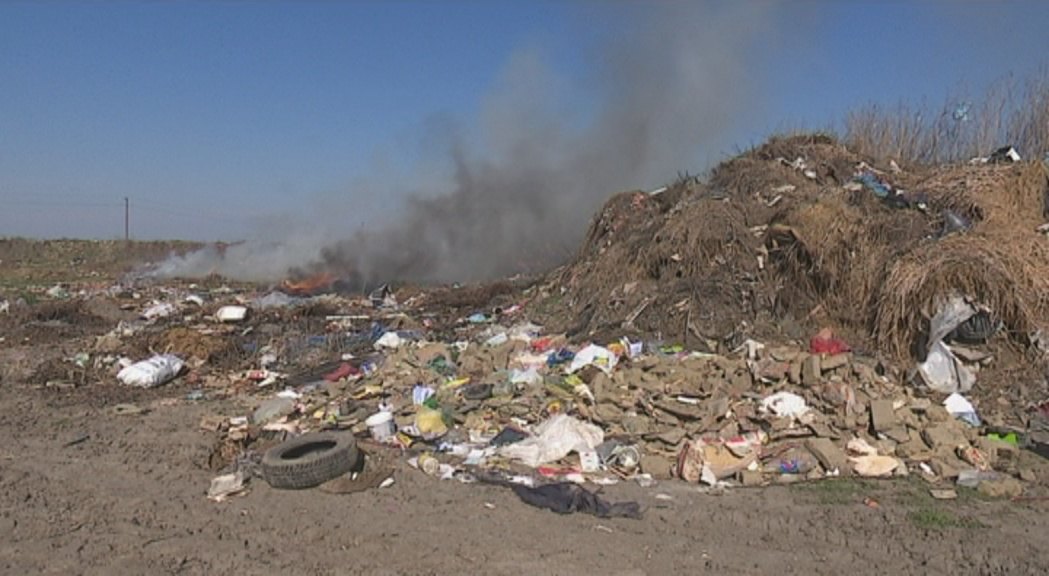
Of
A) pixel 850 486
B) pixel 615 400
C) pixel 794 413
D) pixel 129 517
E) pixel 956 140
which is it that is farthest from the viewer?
pixel 956 140

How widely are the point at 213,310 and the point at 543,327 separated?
745 cm

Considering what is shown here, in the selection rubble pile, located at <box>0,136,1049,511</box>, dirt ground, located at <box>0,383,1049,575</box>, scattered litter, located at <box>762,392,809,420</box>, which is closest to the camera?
dirt ground, located at <box>0,383,1049,575</box>

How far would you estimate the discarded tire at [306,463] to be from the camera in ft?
18.9

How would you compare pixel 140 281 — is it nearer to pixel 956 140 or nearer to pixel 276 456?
pixel 276 456

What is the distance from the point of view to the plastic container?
7047 millimetres

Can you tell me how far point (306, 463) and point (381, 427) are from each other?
1322 millimetres

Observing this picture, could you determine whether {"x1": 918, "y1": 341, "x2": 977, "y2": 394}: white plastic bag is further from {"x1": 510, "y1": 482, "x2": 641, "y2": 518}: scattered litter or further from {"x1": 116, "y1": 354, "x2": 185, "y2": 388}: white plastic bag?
{"x1": 116, "y1": 354, "x2": 185, "y2": 388}: white plastic bag

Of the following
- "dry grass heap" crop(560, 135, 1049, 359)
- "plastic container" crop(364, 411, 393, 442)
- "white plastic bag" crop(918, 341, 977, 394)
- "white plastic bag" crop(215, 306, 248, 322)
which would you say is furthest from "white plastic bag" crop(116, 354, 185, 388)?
"white plastic bag" crop(918, 341, 977, 394)

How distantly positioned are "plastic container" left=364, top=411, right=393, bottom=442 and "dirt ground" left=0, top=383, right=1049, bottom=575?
0.84 metres

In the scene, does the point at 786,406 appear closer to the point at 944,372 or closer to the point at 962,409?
the point at 962,409

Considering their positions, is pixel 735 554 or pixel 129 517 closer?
pixel 735 554

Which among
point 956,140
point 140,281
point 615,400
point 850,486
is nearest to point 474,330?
point 615,400

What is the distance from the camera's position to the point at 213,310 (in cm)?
1554

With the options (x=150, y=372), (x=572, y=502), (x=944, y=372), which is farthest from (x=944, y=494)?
(x=150, y=372)
